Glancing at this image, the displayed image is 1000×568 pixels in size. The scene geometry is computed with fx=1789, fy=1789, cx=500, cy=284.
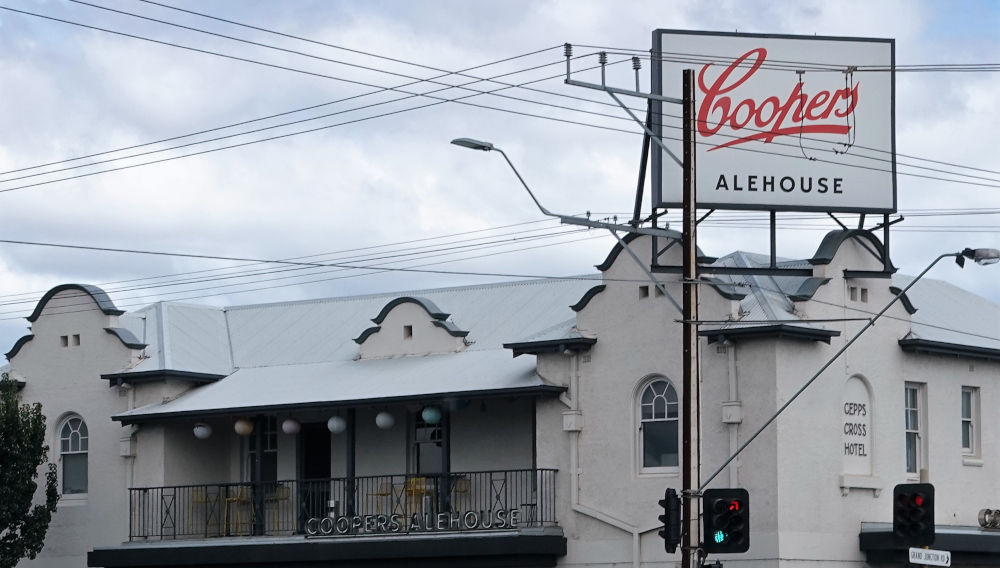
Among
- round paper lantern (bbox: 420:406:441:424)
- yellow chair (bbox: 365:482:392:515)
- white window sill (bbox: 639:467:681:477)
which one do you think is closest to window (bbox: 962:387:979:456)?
white window sill (bbox: 639:467:681:477)

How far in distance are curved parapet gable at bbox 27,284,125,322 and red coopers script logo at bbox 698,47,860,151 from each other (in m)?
14.2

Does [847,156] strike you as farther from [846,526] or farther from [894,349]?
[846,526]

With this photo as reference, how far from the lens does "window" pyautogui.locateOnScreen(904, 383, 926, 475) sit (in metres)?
33.8

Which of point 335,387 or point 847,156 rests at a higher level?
point 847,156

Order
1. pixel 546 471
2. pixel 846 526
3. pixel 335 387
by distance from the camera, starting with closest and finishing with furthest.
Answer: pixel 846 526 < pixel 546 471 < pixel 335 387

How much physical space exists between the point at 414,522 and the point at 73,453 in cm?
951

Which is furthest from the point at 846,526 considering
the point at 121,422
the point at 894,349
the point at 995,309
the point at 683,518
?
the point at 121,422

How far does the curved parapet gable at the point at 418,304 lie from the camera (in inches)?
1449

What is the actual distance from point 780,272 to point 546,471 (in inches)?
227

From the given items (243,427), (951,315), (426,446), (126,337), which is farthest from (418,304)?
(951,315)

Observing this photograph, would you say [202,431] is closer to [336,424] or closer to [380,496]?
[336,424]

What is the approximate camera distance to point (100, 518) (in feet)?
128

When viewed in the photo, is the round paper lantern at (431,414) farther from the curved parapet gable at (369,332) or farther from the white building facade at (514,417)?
the curved parapet gable at (369,332)

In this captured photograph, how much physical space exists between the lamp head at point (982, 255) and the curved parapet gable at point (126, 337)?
18.9 m
